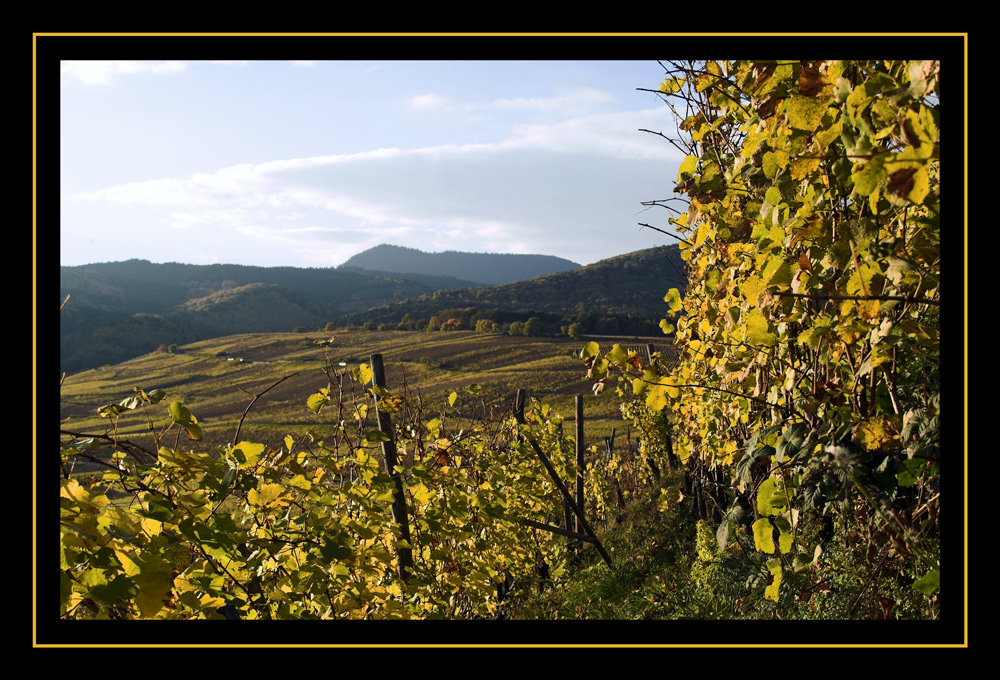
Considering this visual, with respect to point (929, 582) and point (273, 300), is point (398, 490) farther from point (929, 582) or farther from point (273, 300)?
point (273, 300)

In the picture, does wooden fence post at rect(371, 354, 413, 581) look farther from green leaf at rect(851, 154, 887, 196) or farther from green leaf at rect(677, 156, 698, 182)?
green leaf at rect(851, 154, 887, 196)

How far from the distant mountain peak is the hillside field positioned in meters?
130

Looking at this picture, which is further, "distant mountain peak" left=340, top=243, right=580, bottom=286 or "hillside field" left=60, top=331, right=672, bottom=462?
"distant mountain peak" left=340, top=243, right=580, bottom=286

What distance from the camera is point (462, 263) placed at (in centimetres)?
19025

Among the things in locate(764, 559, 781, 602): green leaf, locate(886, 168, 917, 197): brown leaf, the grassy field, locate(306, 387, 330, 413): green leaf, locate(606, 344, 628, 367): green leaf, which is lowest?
the grassy field

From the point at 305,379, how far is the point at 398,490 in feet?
117

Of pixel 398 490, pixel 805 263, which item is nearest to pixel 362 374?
pixel 398 490

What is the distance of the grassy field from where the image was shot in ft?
70.5

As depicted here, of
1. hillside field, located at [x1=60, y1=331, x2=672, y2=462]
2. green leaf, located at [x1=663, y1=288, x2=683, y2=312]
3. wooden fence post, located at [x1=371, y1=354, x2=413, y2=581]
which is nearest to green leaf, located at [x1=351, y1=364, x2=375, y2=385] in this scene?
wooden fence post, located at [x1=371, y1=354, x2=413, y2=581]

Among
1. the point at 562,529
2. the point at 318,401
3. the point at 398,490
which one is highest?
the point at 318,401

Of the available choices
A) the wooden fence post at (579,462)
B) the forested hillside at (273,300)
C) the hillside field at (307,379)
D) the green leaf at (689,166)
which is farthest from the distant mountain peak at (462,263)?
the green leaf at (689,166)

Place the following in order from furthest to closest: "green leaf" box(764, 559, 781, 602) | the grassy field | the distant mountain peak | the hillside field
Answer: the distant mountain peak, the grassy field, the hillside field, "green leaf" box(764, 559, 781, 602)
